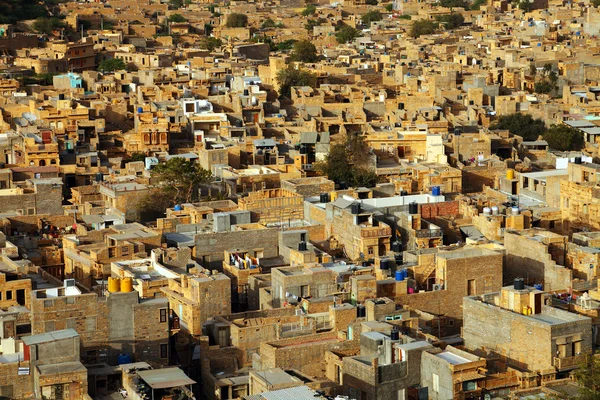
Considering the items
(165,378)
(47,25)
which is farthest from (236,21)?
(165,378)

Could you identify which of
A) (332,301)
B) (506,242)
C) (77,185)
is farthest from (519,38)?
(332,301)

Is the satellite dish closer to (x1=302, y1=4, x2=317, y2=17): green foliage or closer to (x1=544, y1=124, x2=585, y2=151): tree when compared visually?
(x1=544, y1=124, x2=585, y2=151): tree

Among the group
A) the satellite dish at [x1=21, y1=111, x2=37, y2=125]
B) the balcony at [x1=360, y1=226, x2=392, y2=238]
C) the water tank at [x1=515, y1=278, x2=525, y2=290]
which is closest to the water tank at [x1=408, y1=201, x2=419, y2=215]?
the balcony at [x1=360, y1=226, x2=392, y2=238]

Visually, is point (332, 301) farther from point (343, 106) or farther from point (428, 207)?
point (343, 106)

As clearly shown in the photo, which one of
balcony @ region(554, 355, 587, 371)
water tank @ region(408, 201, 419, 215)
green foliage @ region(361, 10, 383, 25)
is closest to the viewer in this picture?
balcony @ region(554, 355, 587, 371)

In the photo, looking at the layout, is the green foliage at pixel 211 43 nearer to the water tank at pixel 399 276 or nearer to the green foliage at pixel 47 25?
the green foliage at pixel 47 25

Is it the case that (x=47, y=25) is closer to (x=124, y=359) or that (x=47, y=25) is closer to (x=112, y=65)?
(x=112, y=65)
